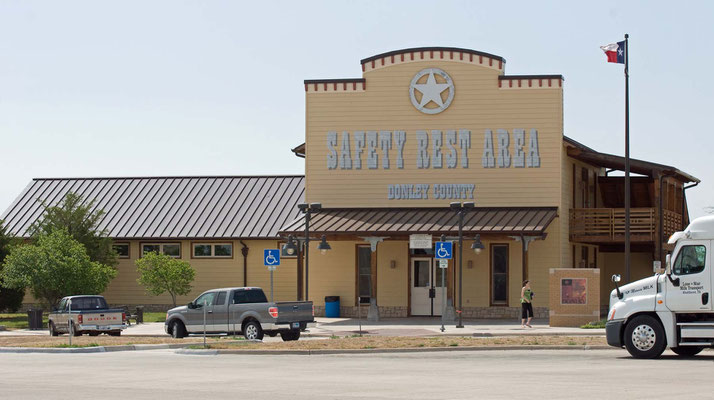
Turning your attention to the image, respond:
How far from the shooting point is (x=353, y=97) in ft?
131

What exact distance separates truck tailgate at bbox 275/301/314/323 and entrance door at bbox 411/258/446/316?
10.7m

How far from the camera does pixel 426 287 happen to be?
128 feet

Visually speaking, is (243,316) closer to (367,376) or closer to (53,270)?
(367,376)

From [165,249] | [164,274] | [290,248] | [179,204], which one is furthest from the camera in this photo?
[179,204]

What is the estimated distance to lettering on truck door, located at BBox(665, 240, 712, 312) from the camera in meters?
20.8

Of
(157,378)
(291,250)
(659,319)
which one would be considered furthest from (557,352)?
(291,250)

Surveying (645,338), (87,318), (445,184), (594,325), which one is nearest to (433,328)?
(594,325)

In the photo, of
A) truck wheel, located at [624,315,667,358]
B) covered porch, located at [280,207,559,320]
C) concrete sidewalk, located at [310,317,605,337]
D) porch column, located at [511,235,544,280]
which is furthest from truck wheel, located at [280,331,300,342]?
truck wheel, located at [624,315,667,358]

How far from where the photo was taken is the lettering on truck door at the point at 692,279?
2081 cm

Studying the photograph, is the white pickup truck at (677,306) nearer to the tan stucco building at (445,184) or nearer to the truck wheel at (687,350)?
the truck wheel at (687,350)

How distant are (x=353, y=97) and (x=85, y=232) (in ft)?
38.3

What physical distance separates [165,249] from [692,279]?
88.5 ft

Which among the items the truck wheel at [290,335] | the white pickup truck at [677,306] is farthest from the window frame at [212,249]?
the white pickup truck at [677,306]

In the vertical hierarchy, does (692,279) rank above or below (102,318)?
above
